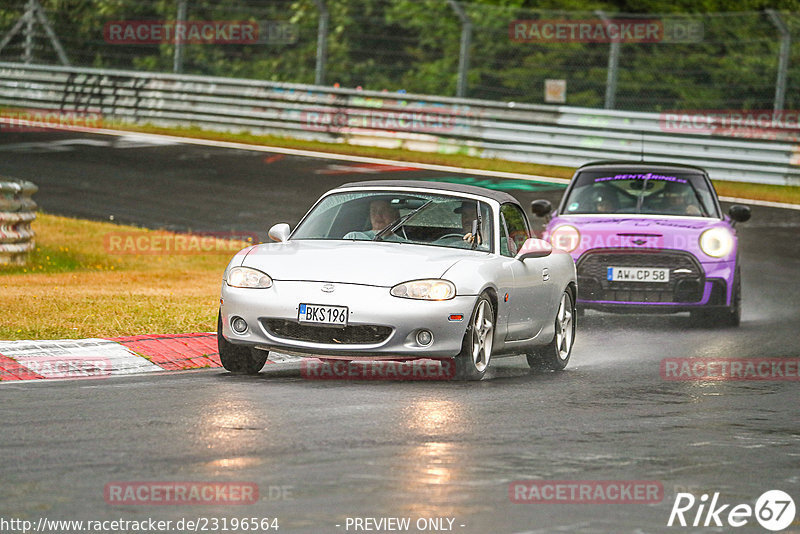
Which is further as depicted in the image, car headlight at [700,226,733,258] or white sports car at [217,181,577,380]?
car headlight at [700,226,733,258]

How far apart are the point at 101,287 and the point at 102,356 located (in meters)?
4.58

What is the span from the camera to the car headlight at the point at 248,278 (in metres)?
10.0

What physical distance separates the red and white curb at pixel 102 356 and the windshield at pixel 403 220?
3.83 feet

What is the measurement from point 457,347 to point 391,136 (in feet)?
63.2

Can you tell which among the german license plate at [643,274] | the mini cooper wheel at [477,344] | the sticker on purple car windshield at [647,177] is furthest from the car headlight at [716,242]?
the mini cooper wheel at [477,344]

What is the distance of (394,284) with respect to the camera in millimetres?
9836

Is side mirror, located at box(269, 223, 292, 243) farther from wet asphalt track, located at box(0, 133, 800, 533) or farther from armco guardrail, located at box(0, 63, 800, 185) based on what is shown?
armco guardrail, located at box(0, 63, 800, 185)

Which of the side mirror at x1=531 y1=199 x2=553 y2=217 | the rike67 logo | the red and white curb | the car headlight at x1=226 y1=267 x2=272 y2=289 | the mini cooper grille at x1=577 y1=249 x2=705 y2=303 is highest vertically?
the side mirror at x1=531 y1=199 x2=553 y2=217

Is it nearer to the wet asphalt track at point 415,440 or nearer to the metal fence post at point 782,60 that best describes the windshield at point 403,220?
the wet asphalt track at point 415,440

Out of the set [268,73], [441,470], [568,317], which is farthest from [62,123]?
[441,470]

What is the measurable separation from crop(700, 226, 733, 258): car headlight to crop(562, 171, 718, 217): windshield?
517 mm

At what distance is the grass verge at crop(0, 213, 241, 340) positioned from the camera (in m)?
12.0

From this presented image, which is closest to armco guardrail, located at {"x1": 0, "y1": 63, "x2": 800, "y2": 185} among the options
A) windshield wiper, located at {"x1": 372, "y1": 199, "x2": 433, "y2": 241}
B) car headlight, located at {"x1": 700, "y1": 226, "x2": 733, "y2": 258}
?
car headlight, located at {"x1": 700, "y1": 226, "x2": 733, "y2": 258}

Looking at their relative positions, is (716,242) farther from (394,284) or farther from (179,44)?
(179,44)
